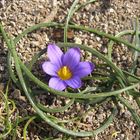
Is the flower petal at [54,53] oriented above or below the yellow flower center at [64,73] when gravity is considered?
above

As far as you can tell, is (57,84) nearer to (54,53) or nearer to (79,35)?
(54,53)

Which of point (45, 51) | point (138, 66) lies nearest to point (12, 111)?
point (45, 51)

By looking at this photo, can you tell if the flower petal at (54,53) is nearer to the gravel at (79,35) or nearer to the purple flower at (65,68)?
the purple flower at (65,68)

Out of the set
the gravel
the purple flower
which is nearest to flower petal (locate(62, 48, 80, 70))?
the purple flower

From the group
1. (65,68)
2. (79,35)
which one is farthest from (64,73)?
(79,35)

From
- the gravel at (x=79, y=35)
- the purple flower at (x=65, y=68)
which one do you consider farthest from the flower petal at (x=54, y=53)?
the gravel at (x=79, y=35)

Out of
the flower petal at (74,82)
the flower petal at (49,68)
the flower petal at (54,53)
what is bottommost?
the flower petal at (74,82)
